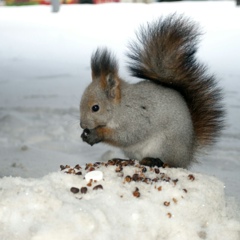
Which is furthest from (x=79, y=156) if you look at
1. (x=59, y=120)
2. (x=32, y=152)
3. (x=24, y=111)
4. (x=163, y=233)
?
(x=163, y=233)

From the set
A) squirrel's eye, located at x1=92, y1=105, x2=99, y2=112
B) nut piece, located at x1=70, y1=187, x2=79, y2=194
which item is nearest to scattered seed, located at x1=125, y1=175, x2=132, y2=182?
nut piece, located at x1=70, y1=187, x2=79, y2=194

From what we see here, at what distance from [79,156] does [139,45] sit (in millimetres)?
1084

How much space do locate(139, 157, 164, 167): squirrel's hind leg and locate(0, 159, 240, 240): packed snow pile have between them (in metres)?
0.13

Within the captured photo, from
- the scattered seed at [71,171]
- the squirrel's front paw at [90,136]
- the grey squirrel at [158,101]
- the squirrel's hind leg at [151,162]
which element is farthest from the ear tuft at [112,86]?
the scattered seed at [71,171]

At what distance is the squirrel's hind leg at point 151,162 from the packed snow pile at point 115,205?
5.1 inches

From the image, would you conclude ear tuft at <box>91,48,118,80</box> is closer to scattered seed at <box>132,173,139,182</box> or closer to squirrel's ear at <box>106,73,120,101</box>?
squirrel's ear at <box>106,73,120,101</box>

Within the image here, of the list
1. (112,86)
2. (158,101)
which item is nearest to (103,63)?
(112,86)

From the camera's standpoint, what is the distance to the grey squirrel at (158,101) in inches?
95.2

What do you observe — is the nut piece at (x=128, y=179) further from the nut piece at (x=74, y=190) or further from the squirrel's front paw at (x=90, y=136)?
the squirrel's front paw at (x=90, y=136)

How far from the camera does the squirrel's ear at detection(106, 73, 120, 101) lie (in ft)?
7.93

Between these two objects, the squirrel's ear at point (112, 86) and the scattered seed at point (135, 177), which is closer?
the scattered seed at point (135, 177)

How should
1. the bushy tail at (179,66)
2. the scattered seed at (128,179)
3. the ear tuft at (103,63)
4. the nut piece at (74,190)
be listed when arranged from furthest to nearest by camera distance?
1. the bushy tail at (179,66)
2. the ear tuft at (103,63)
3. the scattered seed at (128,179)
4. the nut piece at (74,190)

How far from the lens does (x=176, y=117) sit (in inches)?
97.9

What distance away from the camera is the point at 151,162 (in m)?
2.39
